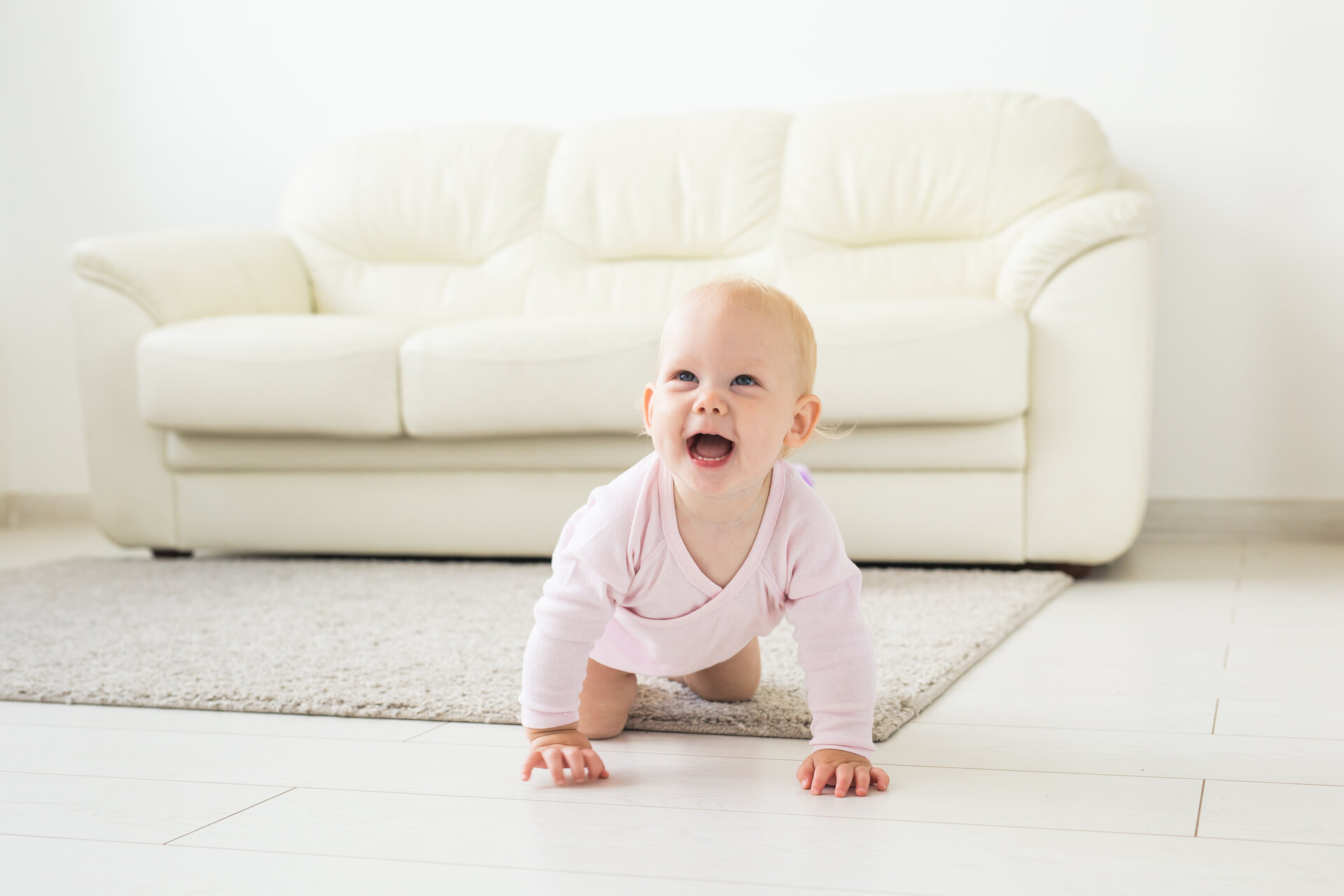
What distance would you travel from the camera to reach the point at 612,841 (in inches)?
34.4

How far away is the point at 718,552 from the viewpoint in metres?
1.09

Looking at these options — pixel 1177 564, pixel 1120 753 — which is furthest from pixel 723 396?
pixel 1177 564

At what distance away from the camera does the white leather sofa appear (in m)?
2.09

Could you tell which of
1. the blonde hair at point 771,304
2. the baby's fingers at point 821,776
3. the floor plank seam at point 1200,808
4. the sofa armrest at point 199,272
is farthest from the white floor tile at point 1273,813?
the sofa armrest at point 199,272

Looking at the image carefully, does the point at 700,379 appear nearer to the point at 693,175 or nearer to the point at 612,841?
the point at 612,841

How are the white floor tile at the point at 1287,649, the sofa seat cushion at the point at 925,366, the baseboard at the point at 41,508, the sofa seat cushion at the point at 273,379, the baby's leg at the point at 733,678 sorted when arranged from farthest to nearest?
the baseboard at the point at 41,508, the sofa seat cushion at the point at 273,379, the sofa seat cushion at the point at 925,366, the white floor tile at the point at 1287,649, the baby's leg at the point at 733,678

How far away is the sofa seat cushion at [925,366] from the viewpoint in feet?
6.72

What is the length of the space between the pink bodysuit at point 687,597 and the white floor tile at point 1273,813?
0.27 metres

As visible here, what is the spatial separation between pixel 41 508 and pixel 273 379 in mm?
1562

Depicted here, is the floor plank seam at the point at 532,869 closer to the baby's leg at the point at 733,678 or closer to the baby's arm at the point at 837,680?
the baby's arm at the point at 837,680

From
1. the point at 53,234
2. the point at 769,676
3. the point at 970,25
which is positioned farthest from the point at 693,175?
the point at 53,234

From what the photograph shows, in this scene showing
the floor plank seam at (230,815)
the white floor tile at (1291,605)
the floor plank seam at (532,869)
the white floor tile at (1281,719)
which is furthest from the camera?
the white floor tile at (1291,605)

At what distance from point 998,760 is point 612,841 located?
380 mm

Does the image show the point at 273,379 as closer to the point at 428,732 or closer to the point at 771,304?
the point at 428,732
